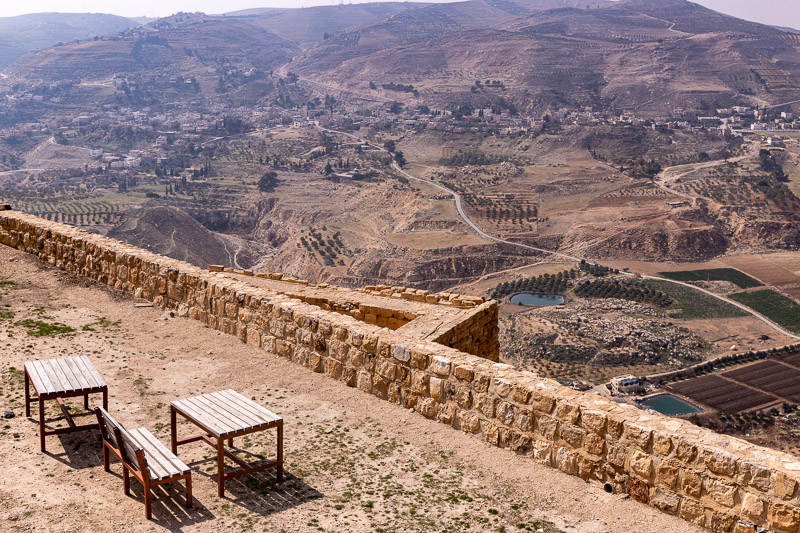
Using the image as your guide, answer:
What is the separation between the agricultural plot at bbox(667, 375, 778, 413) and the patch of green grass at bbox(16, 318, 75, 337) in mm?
47711

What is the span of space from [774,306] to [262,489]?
79776 millimetres

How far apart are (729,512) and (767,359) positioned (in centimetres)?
6322

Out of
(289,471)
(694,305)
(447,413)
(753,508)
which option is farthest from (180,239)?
(753,508)

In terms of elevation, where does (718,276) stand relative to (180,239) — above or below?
above

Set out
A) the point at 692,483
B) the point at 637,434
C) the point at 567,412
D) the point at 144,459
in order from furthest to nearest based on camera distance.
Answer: the point at 567,412 < the point at 637,434 < the point at 692,483 < the point at 144,459

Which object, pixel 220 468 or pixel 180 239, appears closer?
pixel 220 468

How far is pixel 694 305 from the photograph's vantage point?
76625 millimetres

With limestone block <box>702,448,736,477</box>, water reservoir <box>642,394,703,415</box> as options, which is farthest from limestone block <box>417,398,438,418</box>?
water reservoir <box>642,394,703,415</box>

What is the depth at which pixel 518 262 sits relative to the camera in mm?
88500

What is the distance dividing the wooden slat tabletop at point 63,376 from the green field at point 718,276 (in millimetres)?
84422

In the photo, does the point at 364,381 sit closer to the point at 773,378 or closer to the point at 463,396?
the point at 463,396

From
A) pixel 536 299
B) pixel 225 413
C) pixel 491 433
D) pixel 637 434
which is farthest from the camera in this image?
pixel 536 299

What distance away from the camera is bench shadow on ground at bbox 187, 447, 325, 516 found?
737 cm

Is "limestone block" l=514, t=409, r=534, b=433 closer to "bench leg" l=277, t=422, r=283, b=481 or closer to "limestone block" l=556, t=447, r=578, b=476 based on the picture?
"limestone block" l=556, t=447, r=578, b=476
